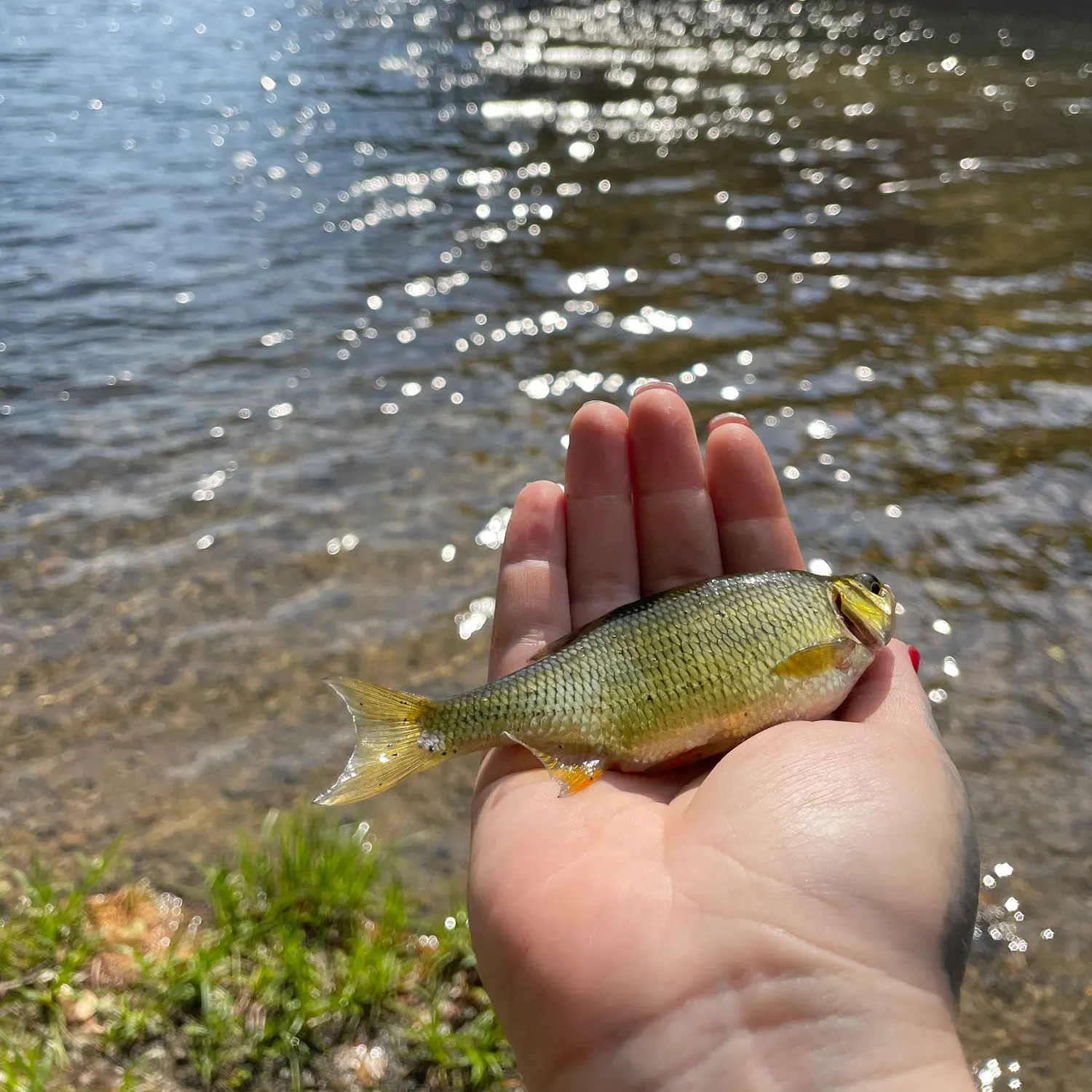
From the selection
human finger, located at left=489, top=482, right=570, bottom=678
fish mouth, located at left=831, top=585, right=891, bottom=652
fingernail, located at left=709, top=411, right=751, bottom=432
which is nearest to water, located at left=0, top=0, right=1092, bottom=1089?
human finger, located at left=489, top=482, right=570, bottom=678

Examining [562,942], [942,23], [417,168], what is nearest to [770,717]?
[562,942]

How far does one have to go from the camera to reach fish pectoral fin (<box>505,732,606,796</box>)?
3.22 meters

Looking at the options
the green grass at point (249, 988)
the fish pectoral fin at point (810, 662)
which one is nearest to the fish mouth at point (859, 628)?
the fish pectoral fin at point (810, 662)

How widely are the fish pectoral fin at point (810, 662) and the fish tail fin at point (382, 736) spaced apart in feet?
4.54

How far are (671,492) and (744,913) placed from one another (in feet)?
7.22

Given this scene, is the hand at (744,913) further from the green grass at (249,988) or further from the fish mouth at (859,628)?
the green grass at (249,988)

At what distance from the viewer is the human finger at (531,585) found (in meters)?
4.04

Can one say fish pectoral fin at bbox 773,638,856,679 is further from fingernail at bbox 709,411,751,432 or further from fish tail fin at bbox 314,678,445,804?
fish tail fin at bbox 314,678,445,804

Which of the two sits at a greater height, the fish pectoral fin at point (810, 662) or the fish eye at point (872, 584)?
the fish eye at point (872, 584)

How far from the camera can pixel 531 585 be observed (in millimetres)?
4082

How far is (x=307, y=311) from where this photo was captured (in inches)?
406

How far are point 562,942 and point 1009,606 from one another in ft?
16.5

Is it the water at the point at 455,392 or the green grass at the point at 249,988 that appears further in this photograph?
the water at the point at 455,392

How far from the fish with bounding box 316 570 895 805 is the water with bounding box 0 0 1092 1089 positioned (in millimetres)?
1691
